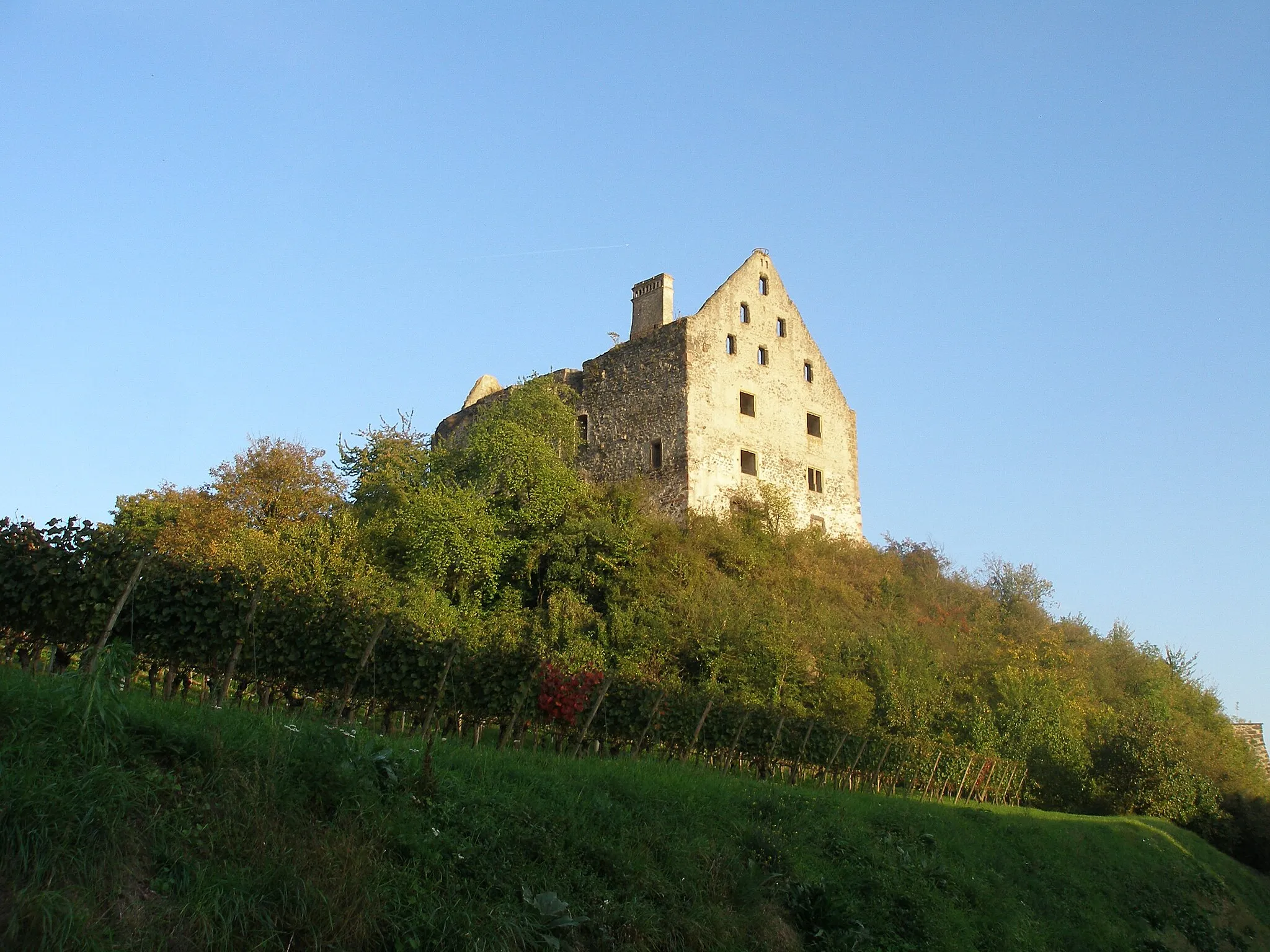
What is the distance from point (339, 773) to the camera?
880cm

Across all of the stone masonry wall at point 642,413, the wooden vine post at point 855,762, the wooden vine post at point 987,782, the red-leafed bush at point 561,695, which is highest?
the stone masonry wall at point 642,413

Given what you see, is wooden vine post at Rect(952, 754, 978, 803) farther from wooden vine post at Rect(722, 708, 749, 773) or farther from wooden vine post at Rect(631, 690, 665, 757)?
wooden vine post at Rect(631, 690, 665, 757)

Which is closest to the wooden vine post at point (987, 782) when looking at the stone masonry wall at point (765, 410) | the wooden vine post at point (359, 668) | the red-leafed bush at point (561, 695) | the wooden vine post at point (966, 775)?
the wooden vine post at point (966, 775)

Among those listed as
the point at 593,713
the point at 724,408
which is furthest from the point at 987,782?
the point at 593,713

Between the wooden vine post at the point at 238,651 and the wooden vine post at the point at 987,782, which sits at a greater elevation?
the wooden vine post at the point at 238,651

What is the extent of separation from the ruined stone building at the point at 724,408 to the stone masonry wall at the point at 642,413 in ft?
0.14

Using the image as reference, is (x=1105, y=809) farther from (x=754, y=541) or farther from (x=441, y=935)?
(x=441, y=935)

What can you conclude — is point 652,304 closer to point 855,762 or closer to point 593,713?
point 855,762

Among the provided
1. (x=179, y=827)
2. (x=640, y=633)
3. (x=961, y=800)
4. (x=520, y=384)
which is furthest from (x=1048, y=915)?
(x=520, y=384)

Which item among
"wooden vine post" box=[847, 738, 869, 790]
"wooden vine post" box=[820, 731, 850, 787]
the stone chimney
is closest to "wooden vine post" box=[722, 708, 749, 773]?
"wooden vine post" box=[820, 731, 850, 787]

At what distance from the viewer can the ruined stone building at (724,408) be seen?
38.4 meters

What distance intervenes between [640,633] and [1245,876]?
1730 centimetres

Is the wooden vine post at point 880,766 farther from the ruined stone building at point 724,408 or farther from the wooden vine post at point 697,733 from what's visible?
the ruined stone building at point 724,408

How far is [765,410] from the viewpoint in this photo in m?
40.8
